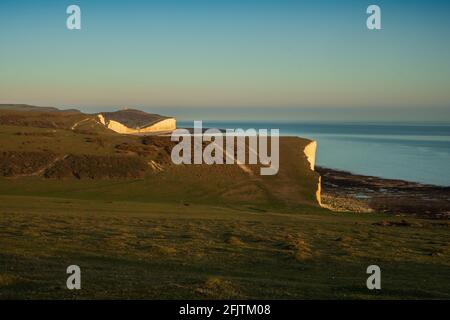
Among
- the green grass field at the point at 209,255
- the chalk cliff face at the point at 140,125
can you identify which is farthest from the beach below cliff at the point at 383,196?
the chalk cliff face at the point at 140,125

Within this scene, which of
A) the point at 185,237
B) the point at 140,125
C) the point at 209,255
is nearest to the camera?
the point at 209,255

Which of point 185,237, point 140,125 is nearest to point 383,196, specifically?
point 185,237

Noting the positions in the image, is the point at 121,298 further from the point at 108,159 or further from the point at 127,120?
the point at 127,120

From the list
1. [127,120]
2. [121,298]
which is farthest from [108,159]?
[127,120]

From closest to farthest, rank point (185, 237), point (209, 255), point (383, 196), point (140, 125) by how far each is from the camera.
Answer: point (209, 255), point (185, 237), point (383, 196), point (140, 125)

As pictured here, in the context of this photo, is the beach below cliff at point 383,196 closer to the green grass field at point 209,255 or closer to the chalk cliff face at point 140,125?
the green grass field at point 209,255

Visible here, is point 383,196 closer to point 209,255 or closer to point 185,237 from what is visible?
point 185,237

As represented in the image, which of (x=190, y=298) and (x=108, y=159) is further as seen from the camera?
(x=108, y=159)
